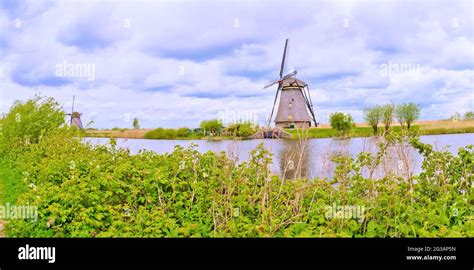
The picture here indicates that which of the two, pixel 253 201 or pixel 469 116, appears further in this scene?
pixel 469 116

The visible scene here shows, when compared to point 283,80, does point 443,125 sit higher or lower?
lower

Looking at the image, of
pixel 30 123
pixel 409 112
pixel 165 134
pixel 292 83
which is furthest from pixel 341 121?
pixel 292 83

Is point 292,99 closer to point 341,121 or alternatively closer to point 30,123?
point 341,121

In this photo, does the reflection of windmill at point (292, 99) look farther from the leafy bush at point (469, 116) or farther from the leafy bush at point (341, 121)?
the leafy bush at point (469, 116)

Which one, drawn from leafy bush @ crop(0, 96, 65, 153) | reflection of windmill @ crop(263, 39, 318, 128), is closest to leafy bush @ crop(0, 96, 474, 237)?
leafy bush @ crop(0, 96, 65, 153)

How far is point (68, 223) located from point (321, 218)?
2809mm

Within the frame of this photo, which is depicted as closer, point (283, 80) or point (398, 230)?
point (398, 230)

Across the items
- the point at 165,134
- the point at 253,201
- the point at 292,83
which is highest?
the point at 292,83

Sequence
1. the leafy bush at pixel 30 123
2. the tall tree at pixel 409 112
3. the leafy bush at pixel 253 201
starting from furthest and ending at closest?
the leafy bush at pixel 30 123 < the tall tree at pixel 409 112 < the leafy bush at pixel 253 201

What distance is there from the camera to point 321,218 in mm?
4254

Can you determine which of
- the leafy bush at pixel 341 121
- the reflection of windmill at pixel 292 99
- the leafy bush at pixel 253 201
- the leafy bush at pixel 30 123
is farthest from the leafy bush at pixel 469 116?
the reflection of windmill at pixel 292 99

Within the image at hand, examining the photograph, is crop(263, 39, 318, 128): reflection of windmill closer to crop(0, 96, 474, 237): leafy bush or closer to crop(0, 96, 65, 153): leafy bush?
crop(0, 96, 65, 153): leafy bush
